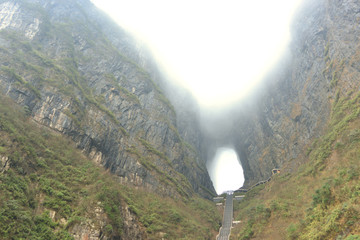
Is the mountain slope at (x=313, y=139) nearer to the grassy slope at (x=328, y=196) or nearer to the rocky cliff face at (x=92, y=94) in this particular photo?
the grassy slope at (x=328, y=196)

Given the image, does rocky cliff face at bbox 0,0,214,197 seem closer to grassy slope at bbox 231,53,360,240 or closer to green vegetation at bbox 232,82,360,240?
green vegetation at bbox 232,82,360,240

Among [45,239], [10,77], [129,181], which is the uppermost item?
[10,77]

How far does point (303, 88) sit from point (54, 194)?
48.2 m

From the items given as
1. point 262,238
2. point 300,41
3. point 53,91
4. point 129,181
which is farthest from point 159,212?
point 300,41

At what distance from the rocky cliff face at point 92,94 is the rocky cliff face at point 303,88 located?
18742 mm

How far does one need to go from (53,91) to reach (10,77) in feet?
17.3

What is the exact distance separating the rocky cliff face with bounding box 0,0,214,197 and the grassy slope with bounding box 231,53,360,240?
16415 mm

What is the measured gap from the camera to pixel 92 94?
41.2 meters

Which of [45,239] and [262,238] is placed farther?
[262,238]

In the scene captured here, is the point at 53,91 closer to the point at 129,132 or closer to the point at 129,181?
the point at 129,132

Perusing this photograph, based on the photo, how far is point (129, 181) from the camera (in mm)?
31234

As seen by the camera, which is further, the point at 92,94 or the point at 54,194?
the point at 92,94

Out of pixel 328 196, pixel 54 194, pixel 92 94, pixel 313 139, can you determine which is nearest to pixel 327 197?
pixel 328 196

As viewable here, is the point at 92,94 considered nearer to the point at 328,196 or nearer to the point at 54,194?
the point at 54,194
